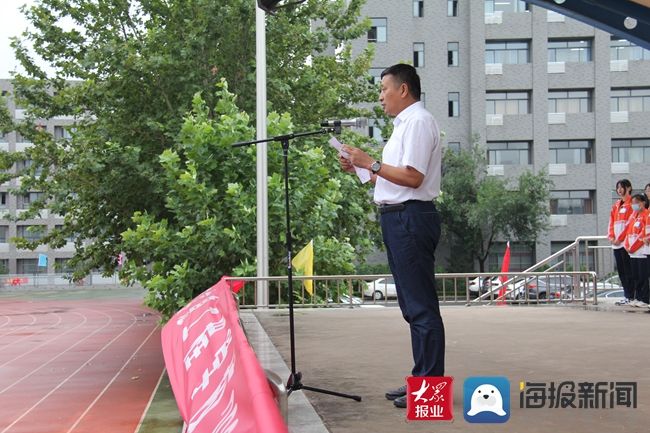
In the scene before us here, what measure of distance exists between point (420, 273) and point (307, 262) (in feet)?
28.6

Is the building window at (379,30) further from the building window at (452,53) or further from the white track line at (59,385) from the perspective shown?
the white track line at (59,385)

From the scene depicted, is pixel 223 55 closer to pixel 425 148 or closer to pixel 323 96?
pixel 323 96

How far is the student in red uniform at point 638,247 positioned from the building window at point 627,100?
118 feet

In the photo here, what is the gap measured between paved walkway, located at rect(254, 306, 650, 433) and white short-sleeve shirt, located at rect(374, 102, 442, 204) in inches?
42.5

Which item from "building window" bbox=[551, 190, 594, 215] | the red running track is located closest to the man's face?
the red running track

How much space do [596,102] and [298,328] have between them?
39186mm

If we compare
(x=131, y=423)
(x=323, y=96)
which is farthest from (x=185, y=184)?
(x=323, y=96)

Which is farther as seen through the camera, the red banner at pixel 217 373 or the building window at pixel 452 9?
the building window at pixel 452 9

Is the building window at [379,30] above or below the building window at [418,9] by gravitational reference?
below

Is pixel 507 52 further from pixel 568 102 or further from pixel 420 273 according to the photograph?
pixel 420 273

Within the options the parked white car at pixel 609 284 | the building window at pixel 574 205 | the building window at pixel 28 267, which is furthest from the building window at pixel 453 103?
the building window at pixel 28 267

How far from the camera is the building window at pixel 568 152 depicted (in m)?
44.2

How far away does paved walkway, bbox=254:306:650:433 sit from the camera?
3.65 meters

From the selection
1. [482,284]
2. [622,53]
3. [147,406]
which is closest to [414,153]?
[147,406]
